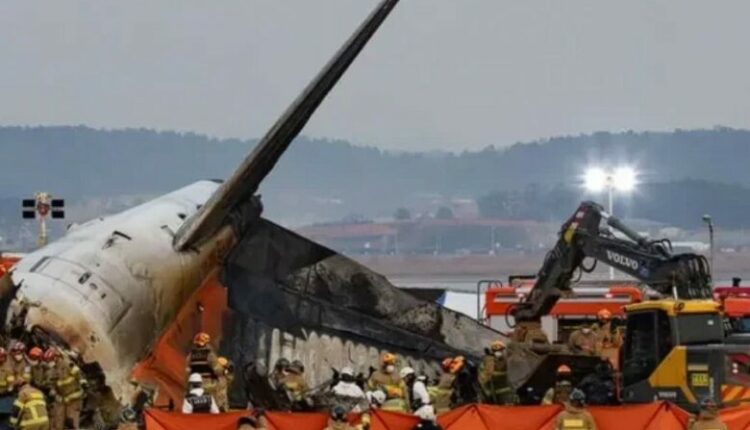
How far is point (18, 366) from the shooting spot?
2066cm

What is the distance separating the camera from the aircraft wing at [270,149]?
2534 cm

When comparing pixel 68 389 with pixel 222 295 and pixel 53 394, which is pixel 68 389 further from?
pixel 222 295

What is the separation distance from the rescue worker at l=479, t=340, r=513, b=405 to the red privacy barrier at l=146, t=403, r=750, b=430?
541cm

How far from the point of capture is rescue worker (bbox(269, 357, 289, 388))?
22.2 m

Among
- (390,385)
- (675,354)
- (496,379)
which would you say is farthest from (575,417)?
(496,379)

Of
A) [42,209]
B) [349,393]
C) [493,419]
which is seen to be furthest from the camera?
[42,209]

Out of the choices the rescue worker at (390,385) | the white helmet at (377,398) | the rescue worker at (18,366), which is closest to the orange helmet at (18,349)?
the rescue worker at (18,366)

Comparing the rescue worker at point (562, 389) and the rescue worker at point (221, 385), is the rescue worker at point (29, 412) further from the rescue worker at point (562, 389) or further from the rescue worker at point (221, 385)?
the rescue worker at point (562, 389)

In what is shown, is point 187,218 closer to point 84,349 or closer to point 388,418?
point 84,349

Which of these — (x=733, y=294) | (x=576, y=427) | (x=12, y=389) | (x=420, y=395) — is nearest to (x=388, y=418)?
(x=420, y=395)

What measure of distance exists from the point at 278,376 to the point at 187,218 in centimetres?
476

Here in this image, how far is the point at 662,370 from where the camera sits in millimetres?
21312

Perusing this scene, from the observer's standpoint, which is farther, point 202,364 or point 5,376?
point 202,364

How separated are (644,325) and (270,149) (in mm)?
8079
